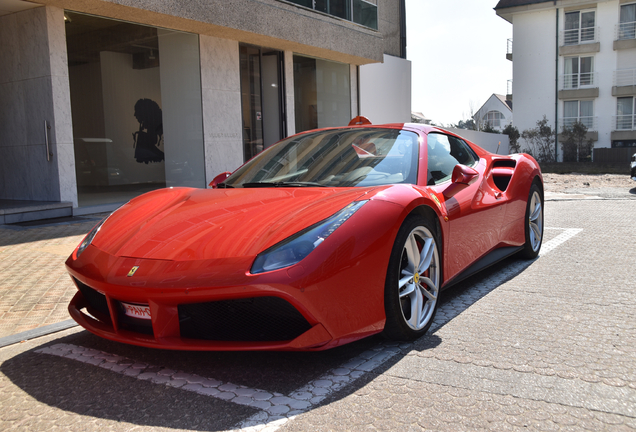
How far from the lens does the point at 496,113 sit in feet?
212

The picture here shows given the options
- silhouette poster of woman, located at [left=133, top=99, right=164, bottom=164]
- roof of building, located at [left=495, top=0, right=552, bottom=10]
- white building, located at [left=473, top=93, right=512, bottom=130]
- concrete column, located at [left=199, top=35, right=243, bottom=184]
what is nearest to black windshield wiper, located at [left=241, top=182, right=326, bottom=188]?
concrete column, located at [left=199, top=35, right=243, bottom=184]

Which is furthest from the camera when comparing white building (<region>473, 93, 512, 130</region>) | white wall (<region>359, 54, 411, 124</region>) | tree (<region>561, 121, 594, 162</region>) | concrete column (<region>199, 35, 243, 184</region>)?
white building (<region>473, 93, 512, 130</region>)

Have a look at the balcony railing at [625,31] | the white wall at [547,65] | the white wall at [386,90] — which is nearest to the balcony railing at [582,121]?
the white wall at [547,65]

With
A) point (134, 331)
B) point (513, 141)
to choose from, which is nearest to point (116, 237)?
point (134, 331)

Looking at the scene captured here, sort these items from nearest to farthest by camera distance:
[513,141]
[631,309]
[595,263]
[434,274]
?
1. [434,274]
2. [631,309]
3. [595,263]
4. [513,141]

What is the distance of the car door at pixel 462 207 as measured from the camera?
3.50 meters

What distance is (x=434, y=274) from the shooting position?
3238 mm

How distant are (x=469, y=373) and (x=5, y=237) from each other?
19.7 ft

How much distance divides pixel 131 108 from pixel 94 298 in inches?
489

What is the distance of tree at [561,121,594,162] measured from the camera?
31.6m

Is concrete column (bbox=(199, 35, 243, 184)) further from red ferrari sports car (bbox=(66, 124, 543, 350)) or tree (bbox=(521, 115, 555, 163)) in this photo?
tree (bbox=(521, 115, 555, 163))

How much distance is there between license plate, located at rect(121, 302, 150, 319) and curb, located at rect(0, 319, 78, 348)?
1.01 meters

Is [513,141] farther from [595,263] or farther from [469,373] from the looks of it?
[469,373]

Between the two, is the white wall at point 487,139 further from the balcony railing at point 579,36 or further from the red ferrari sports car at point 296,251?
the red ferrari sports car at point 296,251
